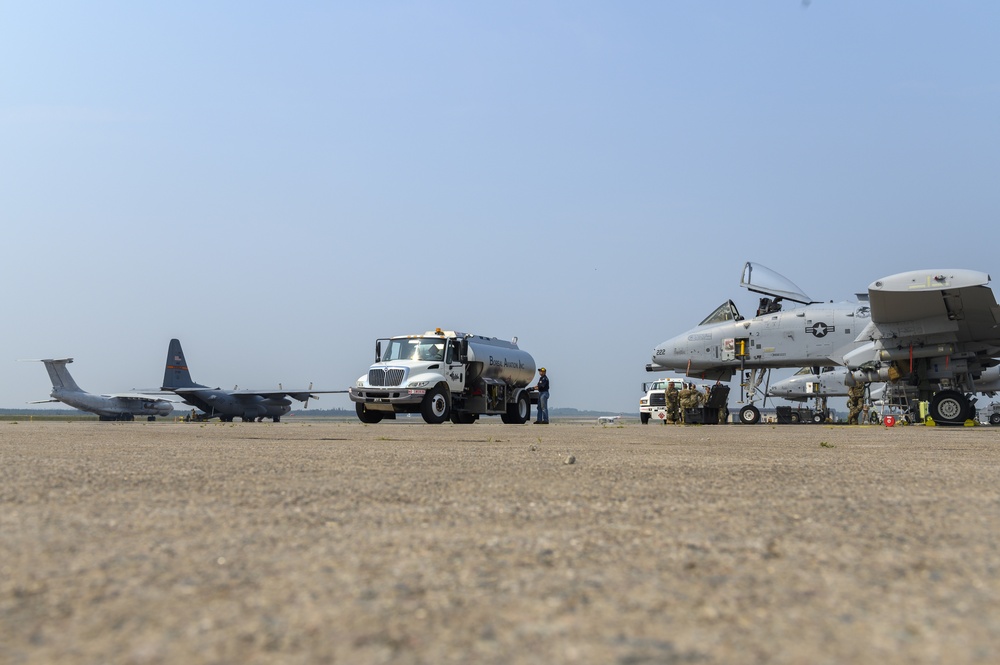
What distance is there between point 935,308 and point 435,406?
11381 millimetres

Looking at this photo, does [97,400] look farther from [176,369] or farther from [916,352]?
[916,352]

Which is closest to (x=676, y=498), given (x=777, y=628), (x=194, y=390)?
(x=777, y=628)

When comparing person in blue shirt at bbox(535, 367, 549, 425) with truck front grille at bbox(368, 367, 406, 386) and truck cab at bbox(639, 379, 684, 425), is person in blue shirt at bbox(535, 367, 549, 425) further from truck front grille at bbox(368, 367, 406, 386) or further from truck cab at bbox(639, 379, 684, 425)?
truck cab at bbox(639, 379, 684, 425)

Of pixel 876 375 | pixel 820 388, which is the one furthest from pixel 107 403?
pixel 876 375

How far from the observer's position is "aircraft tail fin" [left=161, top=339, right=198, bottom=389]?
1813 inches

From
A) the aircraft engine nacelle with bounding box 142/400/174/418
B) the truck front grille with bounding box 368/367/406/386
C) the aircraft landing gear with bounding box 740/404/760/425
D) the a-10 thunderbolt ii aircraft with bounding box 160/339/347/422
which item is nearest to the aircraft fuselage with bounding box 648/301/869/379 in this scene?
the aircraft landing gear with bounding box 740/404/760/425

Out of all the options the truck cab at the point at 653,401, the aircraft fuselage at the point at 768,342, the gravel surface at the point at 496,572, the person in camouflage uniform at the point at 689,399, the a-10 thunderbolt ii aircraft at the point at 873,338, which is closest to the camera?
the gravel surface at the point at 496,572

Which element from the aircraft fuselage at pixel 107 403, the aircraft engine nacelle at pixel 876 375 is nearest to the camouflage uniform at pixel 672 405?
the aircraft engine nacelle at pixel 876 375

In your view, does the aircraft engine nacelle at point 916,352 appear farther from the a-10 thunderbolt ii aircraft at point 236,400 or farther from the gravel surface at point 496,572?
the a-10 thunderbolt ii aircraft at point 236,400

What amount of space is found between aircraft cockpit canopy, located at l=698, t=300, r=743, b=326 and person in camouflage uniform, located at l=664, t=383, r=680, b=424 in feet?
10.5

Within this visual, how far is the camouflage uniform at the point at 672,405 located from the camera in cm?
2452

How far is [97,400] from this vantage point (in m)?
46.8

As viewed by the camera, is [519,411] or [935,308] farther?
[519,411]

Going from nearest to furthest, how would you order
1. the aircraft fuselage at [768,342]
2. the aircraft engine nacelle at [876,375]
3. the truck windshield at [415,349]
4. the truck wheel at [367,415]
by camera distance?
the aircraft engine nacelle at [876,375], the truck wheel at [367,415], the truck windshield at [415,349], the aircraft fuselage at [768,342]
